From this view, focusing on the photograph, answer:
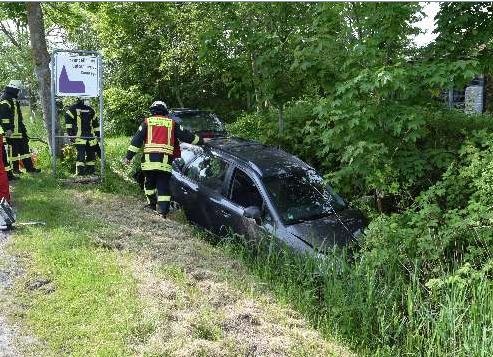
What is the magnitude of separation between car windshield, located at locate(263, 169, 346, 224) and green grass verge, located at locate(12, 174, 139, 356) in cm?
205

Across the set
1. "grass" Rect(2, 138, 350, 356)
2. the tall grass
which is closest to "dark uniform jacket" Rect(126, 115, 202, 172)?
"grass" Rect(2, 138, 350, 356)

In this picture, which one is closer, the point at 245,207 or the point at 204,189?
the point at 245,207

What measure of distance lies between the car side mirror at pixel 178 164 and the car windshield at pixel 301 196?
2.07m

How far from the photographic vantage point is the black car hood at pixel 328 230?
587cm

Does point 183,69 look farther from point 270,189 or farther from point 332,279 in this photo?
point 332,279

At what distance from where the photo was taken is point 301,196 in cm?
662

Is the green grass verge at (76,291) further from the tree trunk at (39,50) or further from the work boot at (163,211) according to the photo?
the tree trunk at (39,50)

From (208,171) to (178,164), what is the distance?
3.40 feet

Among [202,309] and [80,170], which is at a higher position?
[80,170]

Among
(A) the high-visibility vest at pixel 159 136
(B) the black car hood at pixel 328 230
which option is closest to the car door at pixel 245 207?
(B) the black car hood at pixel 328 230

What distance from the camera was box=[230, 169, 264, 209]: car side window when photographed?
6566 millimetres

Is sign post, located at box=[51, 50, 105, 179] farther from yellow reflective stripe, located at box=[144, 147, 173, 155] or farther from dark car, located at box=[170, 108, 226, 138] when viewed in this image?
dark car, located at box=[170, 108, 226, 138]

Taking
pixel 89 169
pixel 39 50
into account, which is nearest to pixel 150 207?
pixel 89 169

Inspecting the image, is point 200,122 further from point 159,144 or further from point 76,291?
point 76,291
